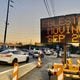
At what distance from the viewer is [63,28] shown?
43.4 ft

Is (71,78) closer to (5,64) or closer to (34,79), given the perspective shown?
(34,79)

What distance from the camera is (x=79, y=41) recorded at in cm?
1280

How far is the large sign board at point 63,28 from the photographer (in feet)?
42.3

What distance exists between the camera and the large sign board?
12902 mm

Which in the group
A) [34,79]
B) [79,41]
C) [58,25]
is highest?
[58,25]

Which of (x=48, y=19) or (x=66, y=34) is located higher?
(x=48, y=19)

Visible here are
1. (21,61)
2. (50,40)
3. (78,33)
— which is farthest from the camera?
(21,61)

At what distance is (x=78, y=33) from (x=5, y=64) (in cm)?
1285

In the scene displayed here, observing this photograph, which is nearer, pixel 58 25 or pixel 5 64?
pixel 58 25

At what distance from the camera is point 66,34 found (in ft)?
42.9

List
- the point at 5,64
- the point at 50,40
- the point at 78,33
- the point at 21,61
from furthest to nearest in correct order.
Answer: the point at 21,61 < the point at 5,64 < the point at 50,40 < the point at 78,33

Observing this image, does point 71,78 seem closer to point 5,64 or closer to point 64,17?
point 64,17

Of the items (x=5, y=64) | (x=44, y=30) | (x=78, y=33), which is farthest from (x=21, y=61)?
(x=78, y=33)

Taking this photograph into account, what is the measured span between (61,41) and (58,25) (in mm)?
876
